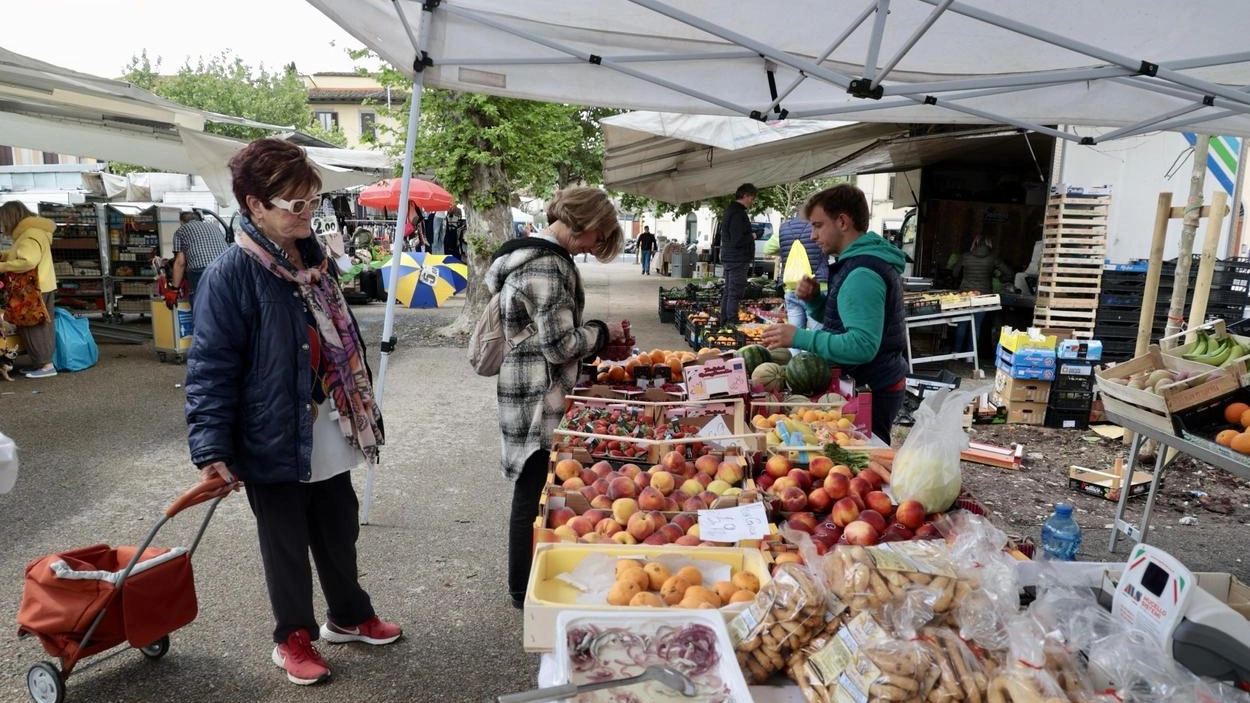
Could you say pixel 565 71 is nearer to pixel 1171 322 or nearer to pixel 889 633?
pixel 889 633

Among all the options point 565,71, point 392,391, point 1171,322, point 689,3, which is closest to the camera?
point 689,3

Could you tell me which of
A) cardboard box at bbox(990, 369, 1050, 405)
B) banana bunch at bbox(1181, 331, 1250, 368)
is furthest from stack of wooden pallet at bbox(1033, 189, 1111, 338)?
banana bunch at bbox(1181, 331, 1250, 368)

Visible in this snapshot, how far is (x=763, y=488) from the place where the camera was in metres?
2.70

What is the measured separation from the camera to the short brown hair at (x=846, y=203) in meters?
3.55

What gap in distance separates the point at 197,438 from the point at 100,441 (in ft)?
16.0

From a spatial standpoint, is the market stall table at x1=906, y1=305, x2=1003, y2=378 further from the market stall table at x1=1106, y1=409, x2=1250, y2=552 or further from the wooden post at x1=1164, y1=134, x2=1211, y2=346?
the market stall table at x1=1106, y1=409, x2=1250, y2=552

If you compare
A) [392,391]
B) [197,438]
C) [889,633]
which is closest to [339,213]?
[392,391]

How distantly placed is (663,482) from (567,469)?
38cm

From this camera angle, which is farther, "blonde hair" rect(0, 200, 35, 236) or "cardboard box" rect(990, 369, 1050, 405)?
"blonde hair" rect(0, 200, 35, 236)

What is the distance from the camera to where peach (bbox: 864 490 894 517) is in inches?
95.4

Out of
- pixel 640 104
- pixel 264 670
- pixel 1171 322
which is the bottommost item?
pixel 264 670

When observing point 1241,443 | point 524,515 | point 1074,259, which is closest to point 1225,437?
point 1241,443

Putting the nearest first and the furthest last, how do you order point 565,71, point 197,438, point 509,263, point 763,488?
1. point 197,438
2. point 763,488
3. point 509,263
4. point 565,71

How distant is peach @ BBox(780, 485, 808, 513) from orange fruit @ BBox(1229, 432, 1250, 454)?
2169mm
